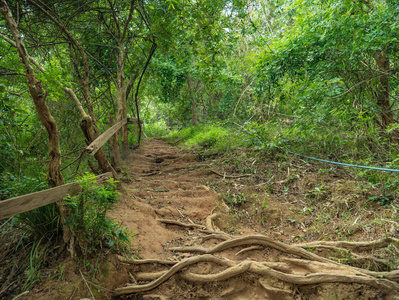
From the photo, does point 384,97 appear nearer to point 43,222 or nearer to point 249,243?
point 249,243

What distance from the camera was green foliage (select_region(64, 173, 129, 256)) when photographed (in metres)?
2.06

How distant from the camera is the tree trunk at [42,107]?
6.38 feet

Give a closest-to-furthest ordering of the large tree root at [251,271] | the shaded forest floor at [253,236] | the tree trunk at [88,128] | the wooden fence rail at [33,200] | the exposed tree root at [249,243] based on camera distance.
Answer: the wooden fence rail at [33,200] → the large tree root at [251,271] → the shaded forest floor at [253,236] → the exposed tree root at [249,243] → the tree trunk at [88,128]

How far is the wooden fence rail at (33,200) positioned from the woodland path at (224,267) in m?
0.80

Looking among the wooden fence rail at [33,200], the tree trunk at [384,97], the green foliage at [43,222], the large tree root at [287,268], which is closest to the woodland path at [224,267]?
the large tree root at [287,268]

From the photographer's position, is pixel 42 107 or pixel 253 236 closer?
pixel 42 107

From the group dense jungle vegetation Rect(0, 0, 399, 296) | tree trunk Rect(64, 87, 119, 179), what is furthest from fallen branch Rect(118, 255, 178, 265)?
tree trunk Rect(64, 87, 119, 179)

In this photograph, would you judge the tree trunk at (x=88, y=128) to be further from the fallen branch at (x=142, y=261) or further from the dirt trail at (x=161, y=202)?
the fallen branch at (x=142, y=261)

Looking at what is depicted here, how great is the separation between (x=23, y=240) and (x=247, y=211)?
267cm

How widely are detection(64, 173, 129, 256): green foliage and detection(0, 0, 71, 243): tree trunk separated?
0.12 m

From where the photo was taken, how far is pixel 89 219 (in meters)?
2.18

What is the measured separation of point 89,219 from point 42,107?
3.41ft

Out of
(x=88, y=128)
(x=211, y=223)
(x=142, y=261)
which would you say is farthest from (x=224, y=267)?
(x=88, y=128)

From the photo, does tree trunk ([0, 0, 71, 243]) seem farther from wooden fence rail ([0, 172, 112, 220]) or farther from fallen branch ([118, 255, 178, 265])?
fallen branch ([118, 255, 178, 265])
